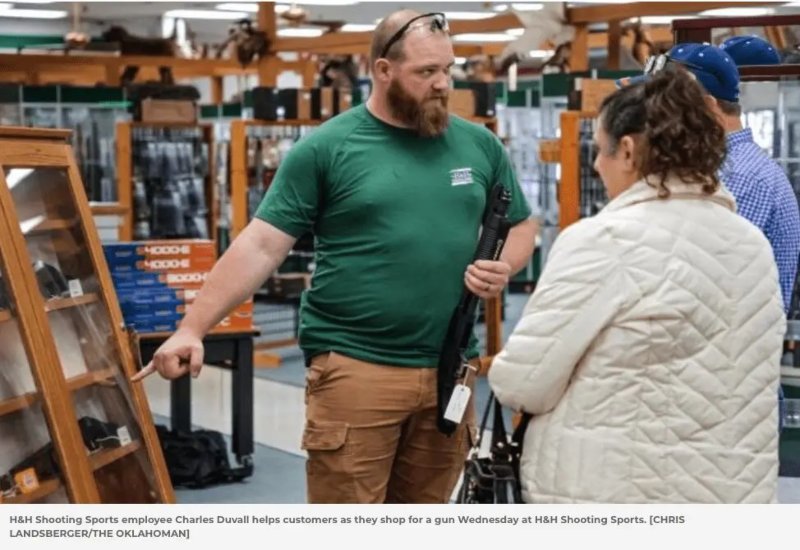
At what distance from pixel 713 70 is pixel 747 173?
21cm

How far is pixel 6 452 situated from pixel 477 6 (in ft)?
38.3

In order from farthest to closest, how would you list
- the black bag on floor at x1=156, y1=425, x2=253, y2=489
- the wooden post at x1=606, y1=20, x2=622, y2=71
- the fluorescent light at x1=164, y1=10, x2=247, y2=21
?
the fluorescent light at x1=164, y1=10, x2=247, y2=21 < the wooden post at x1=606, y1=20, x2=622, y2=71 < the black bag on floor at x1=156, y1=425, x2=253, y2=489

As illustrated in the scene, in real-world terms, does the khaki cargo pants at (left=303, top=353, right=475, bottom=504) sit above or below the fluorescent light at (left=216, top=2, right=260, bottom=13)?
below

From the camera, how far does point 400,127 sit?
2.46 meters

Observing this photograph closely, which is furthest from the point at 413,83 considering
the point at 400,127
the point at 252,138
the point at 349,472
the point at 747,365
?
the point at 252,138

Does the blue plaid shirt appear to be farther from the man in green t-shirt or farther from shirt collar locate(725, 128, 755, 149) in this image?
the man in green t-shirt

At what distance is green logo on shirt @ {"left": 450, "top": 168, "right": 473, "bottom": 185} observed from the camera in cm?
247

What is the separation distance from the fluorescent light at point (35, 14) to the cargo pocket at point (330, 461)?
13967 millimetres

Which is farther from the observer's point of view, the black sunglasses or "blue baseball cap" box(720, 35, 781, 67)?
"blue baseball cap" box(720, 35, 781, 67)

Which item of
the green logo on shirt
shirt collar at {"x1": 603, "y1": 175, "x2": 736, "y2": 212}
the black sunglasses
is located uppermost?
the black sunglasses

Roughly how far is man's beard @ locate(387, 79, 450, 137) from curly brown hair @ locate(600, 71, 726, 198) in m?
0.69

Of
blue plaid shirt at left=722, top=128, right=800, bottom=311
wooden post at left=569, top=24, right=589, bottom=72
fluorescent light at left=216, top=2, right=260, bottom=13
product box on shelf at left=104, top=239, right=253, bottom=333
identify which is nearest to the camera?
blue plaid shirt at left=722, top=128, right=800, bottom=311

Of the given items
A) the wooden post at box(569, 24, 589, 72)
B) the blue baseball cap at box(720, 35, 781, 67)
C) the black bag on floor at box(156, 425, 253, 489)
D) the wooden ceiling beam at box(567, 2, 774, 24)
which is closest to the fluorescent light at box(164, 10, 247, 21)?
the wooden post at box(569, 24, 589, 72)
